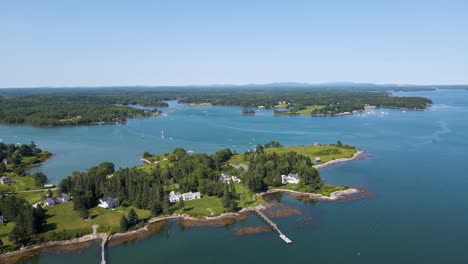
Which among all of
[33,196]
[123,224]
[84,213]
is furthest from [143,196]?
[33,196]

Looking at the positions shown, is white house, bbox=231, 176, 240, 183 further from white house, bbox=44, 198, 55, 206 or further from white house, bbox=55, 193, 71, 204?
white house, bbox=44, 198, 55, 206

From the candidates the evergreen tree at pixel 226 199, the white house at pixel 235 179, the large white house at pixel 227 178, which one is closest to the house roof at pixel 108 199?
the evergreen tree at pixel 226 199

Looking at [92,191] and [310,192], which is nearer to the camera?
[92,191]

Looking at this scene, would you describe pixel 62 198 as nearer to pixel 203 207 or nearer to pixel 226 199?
pixel 203 207

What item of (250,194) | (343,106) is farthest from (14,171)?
(343,106)

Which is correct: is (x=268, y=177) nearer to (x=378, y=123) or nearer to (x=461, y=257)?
(x=461, y=257)

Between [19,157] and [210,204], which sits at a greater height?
[19,157]

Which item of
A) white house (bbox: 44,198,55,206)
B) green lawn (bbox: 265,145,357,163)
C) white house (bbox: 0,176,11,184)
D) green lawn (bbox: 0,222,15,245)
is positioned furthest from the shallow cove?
white house (bbox: 44,198,55,206)
